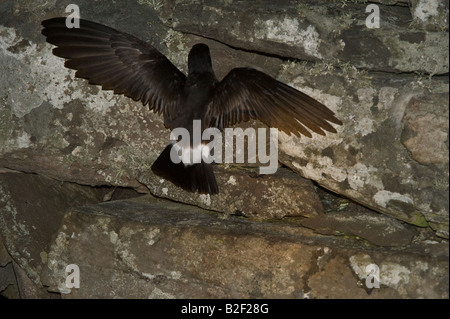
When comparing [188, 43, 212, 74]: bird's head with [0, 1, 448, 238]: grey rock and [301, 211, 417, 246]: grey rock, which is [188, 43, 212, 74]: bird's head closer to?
[0, 1, 448, 238]: grey rock

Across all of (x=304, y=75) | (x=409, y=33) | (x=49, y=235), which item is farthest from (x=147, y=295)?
(x=409, y=33)

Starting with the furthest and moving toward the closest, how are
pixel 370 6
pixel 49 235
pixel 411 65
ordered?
1. pixel 49 235
2. pixel 370 6
3. pixel 411 65

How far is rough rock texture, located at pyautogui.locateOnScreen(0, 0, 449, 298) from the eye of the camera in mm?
3264

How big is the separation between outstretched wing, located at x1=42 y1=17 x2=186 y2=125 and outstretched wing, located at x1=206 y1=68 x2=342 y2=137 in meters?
0.30

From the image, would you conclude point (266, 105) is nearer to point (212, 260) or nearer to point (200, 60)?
point (200, 60)

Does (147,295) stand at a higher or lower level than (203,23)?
lower

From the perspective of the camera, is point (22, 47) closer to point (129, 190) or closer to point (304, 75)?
point (129, 190)

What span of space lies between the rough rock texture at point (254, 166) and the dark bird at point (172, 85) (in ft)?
0.47

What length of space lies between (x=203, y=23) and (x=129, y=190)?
53.0 inches

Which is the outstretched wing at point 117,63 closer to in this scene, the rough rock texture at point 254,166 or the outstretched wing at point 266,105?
the rough rock texture at point 254,166

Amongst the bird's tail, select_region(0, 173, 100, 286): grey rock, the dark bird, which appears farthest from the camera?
select_region(0, 173, 100, 286): grey rock

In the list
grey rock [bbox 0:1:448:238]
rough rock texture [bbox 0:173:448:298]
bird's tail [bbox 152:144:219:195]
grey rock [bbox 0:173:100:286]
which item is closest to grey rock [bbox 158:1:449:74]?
grey rock [bbox 0:1:448:238]

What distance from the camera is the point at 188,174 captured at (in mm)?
3604

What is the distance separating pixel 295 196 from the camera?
11.7 ft
